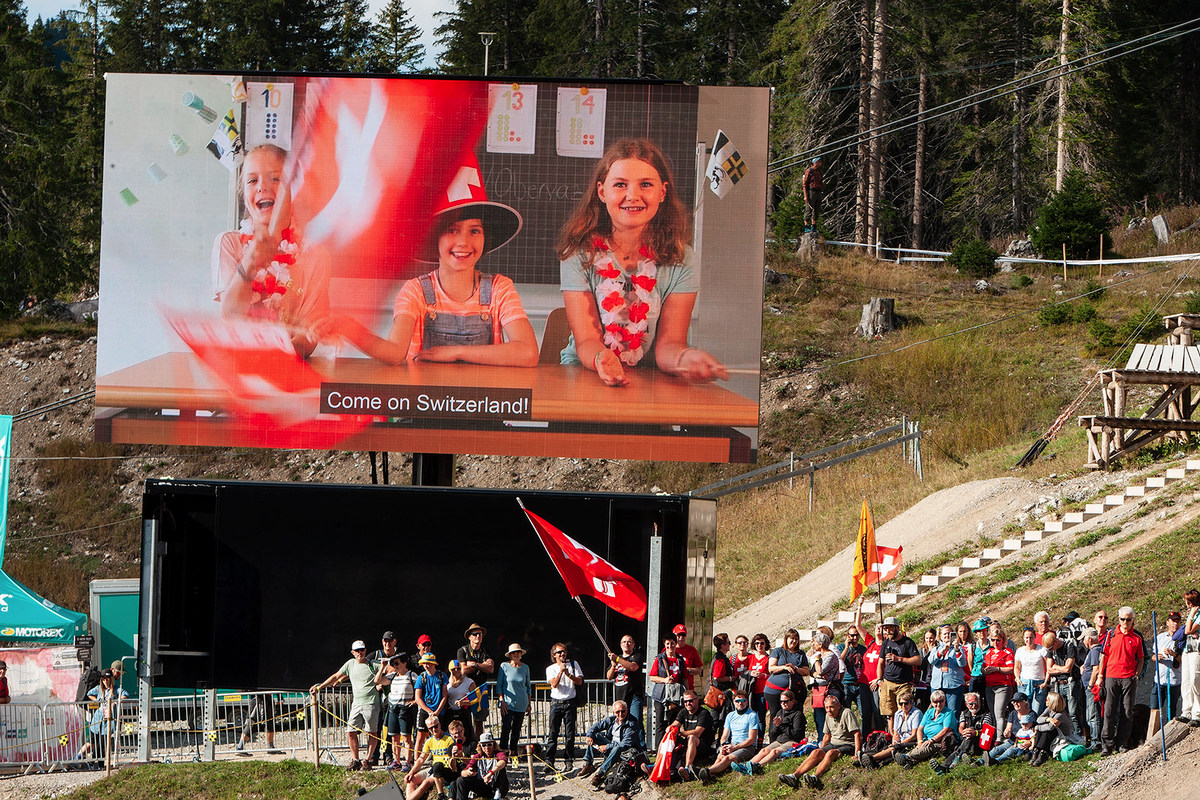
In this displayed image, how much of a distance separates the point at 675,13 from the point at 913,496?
26.0 m

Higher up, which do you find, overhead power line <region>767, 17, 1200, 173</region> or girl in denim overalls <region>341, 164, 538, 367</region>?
overhead power line <region>767, 17, 1200, 173</region>

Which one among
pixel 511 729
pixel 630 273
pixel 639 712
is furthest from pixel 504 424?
pixel 639 712

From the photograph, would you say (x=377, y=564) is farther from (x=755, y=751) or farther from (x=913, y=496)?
(x=913, y=496)

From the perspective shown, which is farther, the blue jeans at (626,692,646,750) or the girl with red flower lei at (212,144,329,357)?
the girl with red flower lei at (212,144,329,357)

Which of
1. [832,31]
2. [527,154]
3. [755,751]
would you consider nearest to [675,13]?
[832,31]

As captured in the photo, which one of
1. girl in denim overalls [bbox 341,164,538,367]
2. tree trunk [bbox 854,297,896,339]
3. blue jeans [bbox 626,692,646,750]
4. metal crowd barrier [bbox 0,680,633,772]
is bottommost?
metal crowd barrier [bbox 0,680,633,772]

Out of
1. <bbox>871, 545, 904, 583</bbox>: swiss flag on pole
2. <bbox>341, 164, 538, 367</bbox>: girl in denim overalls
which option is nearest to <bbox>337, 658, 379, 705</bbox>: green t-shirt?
<bbox>341, 164, 538, 367</bbox>: girl in denim overalls

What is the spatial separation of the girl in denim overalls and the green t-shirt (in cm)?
490

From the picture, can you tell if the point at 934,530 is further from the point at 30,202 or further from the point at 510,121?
the point at 30,202

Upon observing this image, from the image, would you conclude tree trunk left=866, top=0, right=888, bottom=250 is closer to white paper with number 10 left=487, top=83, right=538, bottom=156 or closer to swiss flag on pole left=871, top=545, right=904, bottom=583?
white paper with number 10 left=487, top=83, right=538, bottom=156

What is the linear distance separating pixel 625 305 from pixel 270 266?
4923 millimetres

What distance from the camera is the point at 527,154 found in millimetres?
19969

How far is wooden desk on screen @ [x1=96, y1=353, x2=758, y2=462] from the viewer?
19391mm

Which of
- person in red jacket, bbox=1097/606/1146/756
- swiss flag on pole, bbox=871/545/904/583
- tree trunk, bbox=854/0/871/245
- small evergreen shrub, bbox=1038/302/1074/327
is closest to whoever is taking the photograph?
person in red jacket, bbox=1097/606/1146/756
